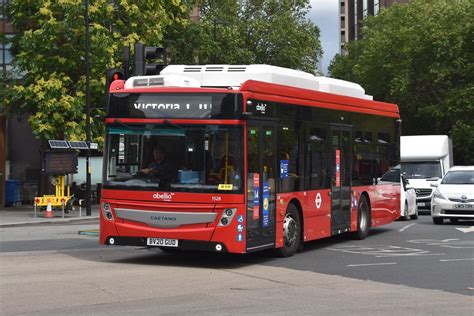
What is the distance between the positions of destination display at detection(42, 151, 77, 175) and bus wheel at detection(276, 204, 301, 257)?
1769 cm

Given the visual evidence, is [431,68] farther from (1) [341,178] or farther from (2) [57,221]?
(1) [341,178]

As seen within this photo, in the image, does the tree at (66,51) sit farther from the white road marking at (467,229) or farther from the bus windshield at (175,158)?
the bus windshield at (175,158)

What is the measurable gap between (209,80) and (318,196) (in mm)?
3506

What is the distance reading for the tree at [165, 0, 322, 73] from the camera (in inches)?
2557

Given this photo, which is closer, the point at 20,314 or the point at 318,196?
Result: the point at 20,314

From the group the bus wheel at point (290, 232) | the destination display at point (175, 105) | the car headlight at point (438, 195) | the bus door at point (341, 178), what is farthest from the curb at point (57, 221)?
the bus wheel at point (290, 232)

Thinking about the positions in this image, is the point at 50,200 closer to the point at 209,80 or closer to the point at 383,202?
the point at 383,202

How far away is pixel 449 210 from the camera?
23.0 m

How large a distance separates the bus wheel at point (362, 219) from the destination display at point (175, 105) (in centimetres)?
624

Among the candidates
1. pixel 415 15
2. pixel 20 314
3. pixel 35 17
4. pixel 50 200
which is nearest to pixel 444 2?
pixel 415 15

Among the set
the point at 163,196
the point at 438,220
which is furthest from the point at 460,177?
the point at 163,196

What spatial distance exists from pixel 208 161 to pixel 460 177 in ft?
Result: 46.9

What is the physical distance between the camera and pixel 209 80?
1315 cm

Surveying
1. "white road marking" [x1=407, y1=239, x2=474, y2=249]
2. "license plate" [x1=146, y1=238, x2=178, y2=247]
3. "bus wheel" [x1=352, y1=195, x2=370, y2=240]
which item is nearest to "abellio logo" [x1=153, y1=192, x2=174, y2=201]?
"license plate" [x1=146, y1=238, x2=178, y2=247]
